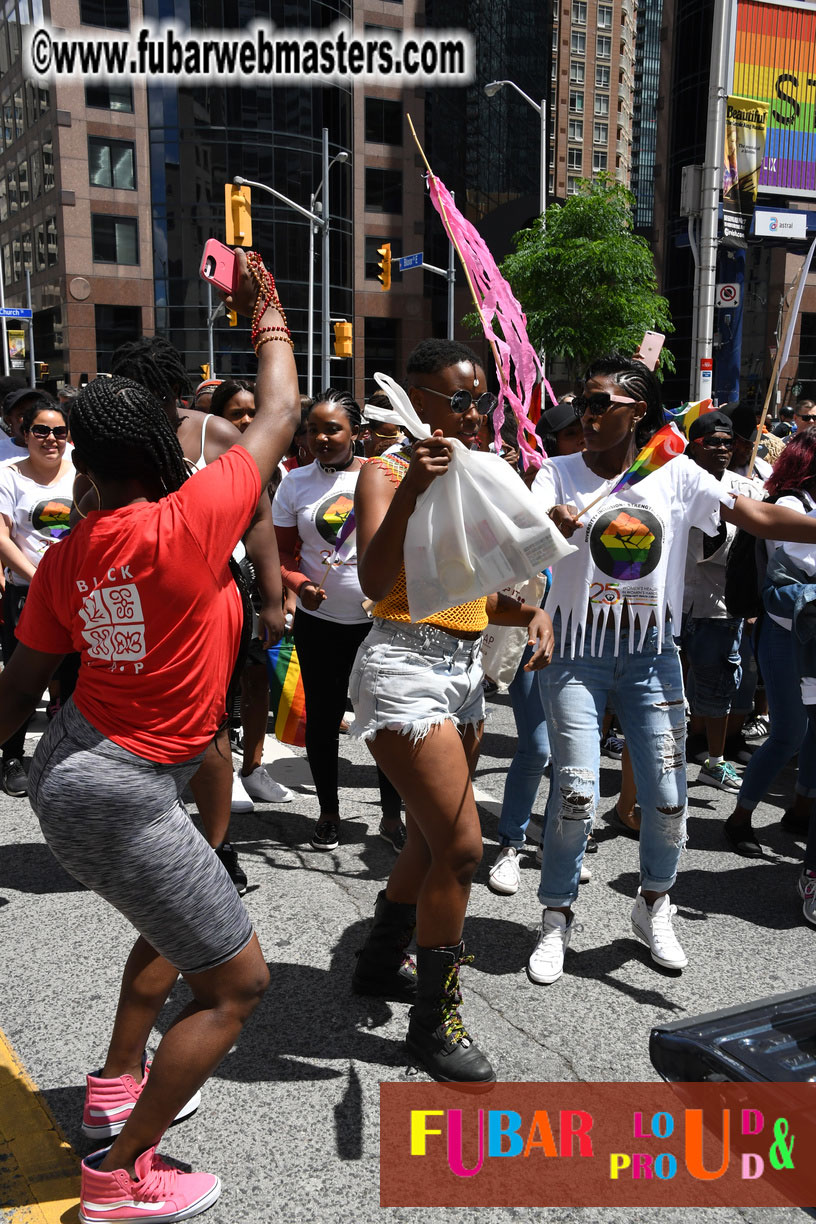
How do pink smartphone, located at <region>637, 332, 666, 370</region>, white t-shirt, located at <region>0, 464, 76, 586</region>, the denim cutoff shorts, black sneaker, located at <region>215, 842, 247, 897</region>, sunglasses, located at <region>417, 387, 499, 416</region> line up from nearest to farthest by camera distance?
sunglasses, located at <region>417, 387, 499, 416</region>
the denim cutoff shorts
black sneaker, located at <region>215, 842, 247, 897</region>
pink smartphone, located at <region>637, 332, 666, 370</region>
white t-shirt, located at <region>0, 464, 76, 586</region>

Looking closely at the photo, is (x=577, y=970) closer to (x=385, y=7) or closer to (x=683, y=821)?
(x=683, y=821)

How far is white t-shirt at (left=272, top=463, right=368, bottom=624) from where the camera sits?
15.6 feet

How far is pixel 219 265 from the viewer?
2340 mm

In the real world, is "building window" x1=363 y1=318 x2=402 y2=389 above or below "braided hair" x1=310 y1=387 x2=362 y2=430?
above

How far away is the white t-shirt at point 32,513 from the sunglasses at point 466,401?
130 inches

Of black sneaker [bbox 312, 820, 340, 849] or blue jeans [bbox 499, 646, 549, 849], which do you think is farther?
black sneaker [bbox 312, 820, 340, 849]

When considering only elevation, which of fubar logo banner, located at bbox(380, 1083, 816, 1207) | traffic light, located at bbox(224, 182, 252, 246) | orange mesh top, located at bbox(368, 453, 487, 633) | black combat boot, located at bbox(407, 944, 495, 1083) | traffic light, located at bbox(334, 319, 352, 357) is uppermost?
traffic light, located at bbox(334, 319, 352, 357)

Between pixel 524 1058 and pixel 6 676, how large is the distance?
1909mm

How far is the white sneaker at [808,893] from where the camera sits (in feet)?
13.1

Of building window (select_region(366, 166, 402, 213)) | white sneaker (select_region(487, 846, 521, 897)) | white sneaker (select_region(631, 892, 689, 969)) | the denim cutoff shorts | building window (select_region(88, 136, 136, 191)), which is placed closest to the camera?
the denim cutoff shorts

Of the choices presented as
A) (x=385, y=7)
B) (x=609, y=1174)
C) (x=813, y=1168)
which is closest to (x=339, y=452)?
(x=609, y=1174)

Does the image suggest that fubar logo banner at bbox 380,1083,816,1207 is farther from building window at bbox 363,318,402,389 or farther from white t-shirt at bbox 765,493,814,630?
building window at bbox 363,318,402,389

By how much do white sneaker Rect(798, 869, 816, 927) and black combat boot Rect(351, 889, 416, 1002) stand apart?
1731 mm

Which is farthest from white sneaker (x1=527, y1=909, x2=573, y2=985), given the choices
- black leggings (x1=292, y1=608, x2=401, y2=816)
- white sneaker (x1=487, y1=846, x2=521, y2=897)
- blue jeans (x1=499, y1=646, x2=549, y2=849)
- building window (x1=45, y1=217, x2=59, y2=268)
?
building window (x1=45, y1=217, x2=59, y2=268)
